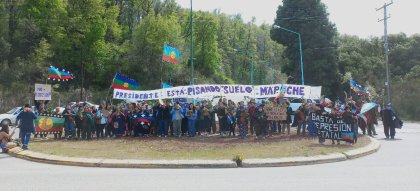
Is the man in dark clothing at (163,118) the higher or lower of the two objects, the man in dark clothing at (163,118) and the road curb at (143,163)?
the higher

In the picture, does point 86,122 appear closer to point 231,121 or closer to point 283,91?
point 231,121

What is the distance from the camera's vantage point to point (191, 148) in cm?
1686

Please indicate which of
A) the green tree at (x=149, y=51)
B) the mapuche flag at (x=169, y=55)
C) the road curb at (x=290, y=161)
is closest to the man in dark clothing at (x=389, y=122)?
the road curb at (x=290, y=161)

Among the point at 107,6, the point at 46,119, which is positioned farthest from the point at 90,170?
the point at 107,6

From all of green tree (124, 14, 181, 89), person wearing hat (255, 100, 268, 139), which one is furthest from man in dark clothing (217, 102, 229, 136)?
green tree (124, 14, 181, 89)

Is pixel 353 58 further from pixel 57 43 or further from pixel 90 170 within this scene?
pixel 90 170

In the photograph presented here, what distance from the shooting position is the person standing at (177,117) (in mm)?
21391

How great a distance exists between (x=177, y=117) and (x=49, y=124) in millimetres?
5733

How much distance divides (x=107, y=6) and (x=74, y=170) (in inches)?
2207

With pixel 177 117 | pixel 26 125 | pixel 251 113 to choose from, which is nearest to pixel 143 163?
pixel 26 125

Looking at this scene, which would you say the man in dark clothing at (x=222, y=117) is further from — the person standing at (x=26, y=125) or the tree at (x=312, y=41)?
the tree at (x=312, y=41)

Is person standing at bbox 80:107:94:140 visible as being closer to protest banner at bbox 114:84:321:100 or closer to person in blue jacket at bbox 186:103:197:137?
protest banner at bbox 114:84:321:100

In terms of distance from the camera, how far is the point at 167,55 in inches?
1220

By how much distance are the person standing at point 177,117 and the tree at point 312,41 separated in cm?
3746
